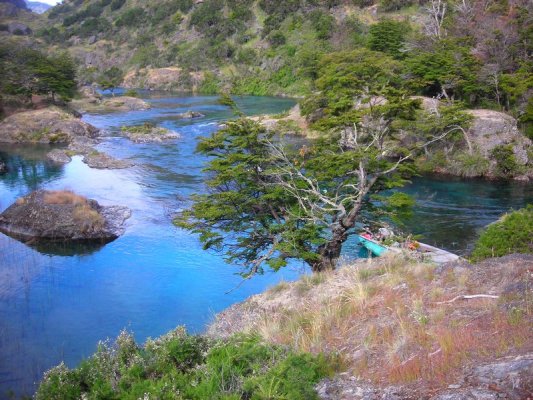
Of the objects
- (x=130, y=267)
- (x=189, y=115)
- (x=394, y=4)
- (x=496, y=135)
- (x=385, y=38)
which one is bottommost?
(x=130, y=267)

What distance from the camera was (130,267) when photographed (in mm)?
18766

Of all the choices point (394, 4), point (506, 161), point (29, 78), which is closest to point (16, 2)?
point (29, 78)

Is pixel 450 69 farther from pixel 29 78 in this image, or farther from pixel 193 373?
pixel 29 78

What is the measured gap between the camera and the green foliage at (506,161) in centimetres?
2936

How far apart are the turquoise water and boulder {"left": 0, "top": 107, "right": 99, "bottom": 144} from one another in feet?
26.1

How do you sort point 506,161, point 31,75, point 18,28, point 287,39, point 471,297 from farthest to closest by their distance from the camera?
point 18,28
point 287,39
point 31,75
point 506,161
point 471,297

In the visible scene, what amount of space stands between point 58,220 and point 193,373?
685 inches

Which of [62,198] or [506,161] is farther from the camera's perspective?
[506,161]

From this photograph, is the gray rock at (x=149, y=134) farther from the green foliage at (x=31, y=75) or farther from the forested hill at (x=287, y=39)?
the forested hill at (x=287, y=39)

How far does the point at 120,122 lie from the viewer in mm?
48031

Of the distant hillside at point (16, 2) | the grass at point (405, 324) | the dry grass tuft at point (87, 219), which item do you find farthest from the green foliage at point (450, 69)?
the distant hillside at point (16, 2)

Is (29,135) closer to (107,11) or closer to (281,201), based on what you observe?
(281,201)

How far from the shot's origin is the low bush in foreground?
5598mm

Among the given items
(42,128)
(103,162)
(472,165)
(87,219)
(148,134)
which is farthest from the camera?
(42,128)
